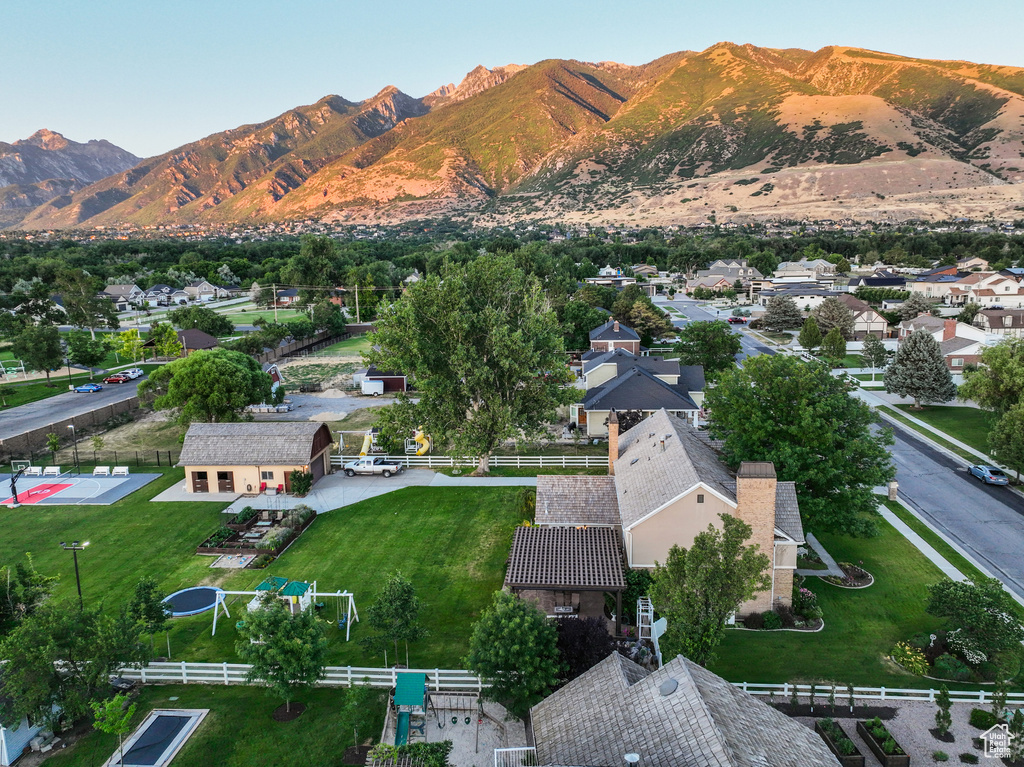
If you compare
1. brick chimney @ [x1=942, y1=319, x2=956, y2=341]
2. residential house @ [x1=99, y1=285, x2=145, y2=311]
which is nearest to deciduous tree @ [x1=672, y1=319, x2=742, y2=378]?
brick chimney @ [x1=942, y1=319, x2=956, y2=341]

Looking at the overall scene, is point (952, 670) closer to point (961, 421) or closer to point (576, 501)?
point (576, 501)

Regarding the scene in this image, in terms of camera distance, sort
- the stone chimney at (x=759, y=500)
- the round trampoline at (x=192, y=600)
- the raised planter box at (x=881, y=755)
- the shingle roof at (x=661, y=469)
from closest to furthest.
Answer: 1. the raised planter box at (x=881, y=755)
2. the stone chimney at (x=759, y=500)
3. the shingle roof at (x=661, y=469)
4. the round trampoline at (x=192, y=600)

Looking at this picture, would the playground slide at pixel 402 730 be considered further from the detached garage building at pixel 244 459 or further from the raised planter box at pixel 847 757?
the detached garage building at pixel 244 459

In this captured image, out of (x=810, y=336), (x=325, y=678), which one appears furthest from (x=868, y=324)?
(x=325, y=678)

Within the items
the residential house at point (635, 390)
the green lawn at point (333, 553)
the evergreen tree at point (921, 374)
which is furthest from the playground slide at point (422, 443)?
the evergreen tree at point (921, 374)

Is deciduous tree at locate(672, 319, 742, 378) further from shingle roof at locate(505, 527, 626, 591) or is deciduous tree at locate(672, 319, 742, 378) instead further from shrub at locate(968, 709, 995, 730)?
shrub at locate(968, 709, 995, 730)
